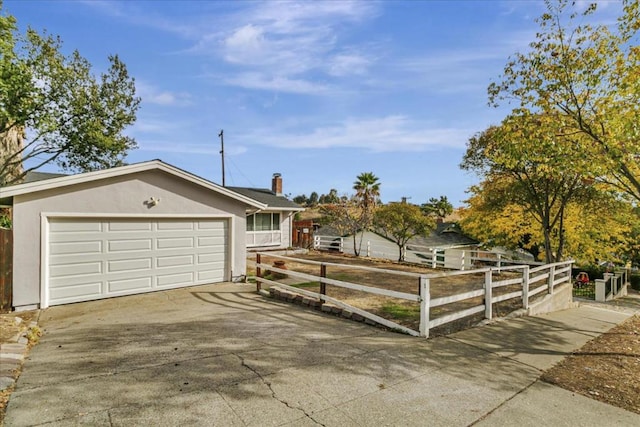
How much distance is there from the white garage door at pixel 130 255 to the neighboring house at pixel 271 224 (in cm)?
944

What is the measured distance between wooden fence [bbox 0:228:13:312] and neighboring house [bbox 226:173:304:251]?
12.6m

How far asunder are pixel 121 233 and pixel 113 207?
0.70 meters

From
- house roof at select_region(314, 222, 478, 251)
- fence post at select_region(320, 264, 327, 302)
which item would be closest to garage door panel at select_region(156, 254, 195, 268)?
fence post at select_region(320, 264, 327, 302)

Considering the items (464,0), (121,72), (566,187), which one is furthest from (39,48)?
(566,187)

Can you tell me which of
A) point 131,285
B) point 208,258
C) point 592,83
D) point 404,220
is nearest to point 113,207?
point 131,285

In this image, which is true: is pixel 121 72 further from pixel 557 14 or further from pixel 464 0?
pixel 557 14

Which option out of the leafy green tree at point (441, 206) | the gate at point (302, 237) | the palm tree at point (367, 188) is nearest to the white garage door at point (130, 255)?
the gate at point (302, 237)

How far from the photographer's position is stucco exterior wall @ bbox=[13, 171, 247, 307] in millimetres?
7395

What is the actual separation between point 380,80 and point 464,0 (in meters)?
5.12

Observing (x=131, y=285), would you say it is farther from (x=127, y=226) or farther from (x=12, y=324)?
(x=12, y=324)

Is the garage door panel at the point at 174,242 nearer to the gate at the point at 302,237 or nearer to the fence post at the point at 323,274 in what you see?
the fence post at the point at 323,274

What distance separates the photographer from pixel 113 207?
8.57 m

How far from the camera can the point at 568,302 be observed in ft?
37.5

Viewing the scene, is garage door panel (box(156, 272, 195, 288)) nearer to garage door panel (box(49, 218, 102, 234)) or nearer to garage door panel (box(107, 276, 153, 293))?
garage door panel (box(107, 276, 153, 293))
